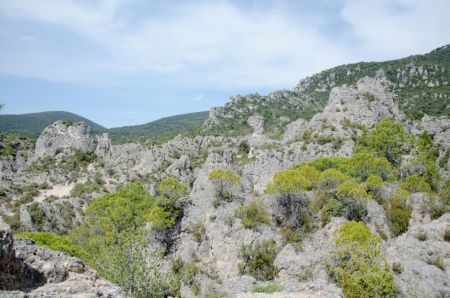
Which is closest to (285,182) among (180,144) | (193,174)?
(193,174)

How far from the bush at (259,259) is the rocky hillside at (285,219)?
81mm

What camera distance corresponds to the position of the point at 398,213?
28547mm

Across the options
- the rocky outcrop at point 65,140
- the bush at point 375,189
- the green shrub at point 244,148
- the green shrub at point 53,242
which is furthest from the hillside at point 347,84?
the green shrub at point 53,242

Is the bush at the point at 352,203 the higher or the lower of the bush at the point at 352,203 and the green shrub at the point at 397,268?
the higher

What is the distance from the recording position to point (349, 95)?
62188mm

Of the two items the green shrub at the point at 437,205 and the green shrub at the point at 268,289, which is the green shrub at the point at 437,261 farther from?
the green shrub at the point at 268,289

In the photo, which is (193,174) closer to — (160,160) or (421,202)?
(160,160)

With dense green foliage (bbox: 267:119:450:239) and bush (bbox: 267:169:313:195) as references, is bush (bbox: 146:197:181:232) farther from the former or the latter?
dense green foliage (bbox: 267:119:450:239)

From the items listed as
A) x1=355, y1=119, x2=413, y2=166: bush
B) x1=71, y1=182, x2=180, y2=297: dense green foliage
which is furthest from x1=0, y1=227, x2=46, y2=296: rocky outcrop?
x1=355, y1=119, x2=413, y2=166: bush

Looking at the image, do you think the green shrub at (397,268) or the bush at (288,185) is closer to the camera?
the green shrub at (397,268)

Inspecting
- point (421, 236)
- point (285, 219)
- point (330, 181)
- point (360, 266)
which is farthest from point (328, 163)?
point (360, 266)

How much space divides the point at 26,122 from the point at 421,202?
18353 centimetres

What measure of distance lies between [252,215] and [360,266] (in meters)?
9.84

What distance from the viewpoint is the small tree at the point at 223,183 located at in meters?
30.1
